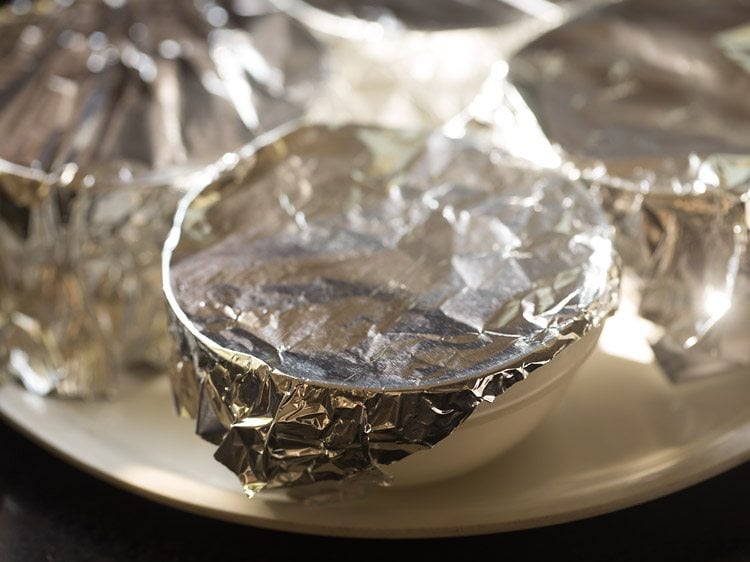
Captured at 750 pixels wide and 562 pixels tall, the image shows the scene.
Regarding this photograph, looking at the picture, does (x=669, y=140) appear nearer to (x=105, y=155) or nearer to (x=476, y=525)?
(x=476, y=525)

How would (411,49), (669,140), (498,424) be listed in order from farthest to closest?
(411,49) < (669,140) < (498,424)

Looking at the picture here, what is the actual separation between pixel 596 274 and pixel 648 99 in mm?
281

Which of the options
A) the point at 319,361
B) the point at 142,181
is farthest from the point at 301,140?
the point at 319,361

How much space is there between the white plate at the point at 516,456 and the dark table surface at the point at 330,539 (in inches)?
1.3

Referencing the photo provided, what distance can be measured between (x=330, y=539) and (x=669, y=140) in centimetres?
43

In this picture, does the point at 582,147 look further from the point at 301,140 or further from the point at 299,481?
the point at 299,481


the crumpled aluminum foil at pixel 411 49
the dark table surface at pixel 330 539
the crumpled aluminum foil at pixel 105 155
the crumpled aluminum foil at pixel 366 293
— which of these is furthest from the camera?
the crumpled aluminum foil at pixel 411 49

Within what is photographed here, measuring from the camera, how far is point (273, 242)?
0.74 m

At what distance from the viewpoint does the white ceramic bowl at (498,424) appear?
2.09ft

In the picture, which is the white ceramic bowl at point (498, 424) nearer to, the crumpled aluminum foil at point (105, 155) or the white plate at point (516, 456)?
the white plate at point (516, 456)

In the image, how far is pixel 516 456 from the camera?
29.5 inches

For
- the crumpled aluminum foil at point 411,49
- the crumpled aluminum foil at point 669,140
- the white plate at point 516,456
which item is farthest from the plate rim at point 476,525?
the crumpled aluminum foil at point 411,49

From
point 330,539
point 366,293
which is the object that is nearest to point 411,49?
point 366,293

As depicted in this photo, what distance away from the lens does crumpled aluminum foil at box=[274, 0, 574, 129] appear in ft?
3.14
